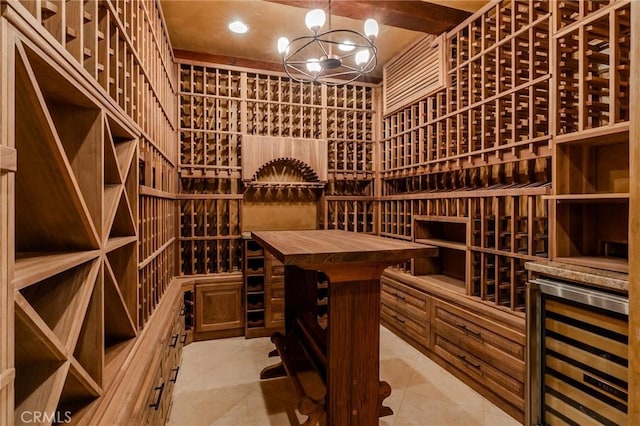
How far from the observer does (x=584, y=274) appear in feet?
5.52

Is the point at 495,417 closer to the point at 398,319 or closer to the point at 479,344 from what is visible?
the point at 479,344

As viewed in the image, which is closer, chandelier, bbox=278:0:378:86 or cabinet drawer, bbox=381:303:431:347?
chandelier, bbox=278:0:378:86

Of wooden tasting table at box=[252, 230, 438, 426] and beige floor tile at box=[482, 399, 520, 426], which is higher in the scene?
wooden tasting table at box=[252, 230, 438, 426]

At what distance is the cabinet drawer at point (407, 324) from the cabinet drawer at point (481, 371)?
15 centimetres

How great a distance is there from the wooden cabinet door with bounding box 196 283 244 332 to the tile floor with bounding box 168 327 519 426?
12.0 inches

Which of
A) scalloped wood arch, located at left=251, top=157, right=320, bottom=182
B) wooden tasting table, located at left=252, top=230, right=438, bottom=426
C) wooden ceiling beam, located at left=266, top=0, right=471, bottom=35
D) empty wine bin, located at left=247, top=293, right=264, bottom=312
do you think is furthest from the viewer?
scalloped wood arch, located at left=251, top=157, right=320, bottom=182

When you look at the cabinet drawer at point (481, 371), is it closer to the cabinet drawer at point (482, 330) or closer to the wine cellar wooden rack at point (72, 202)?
the cabinet drawer at point (482, 330)

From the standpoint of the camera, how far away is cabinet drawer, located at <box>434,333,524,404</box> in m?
2.13

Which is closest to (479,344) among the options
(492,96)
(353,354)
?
(353,354)

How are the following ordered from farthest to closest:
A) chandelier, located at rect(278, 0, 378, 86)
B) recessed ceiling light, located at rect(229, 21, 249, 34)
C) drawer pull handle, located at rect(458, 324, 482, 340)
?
1. recessed ceiling light, located at rect(229, 21, 249, 34)
2. drawer pull handle, located at rect(458, 324, 482, 340)
3. chandelier, located at rect(278, 0, 378, 86)

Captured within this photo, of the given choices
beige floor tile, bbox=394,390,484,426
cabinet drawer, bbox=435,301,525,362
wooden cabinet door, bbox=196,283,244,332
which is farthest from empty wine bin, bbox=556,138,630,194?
wooden cabinet door, bbox=196,283,244,332

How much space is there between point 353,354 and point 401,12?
2761mm

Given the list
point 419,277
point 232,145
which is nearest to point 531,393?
point 419,277

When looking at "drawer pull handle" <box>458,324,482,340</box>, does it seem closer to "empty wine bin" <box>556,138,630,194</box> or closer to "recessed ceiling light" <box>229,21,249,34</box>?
"empty wine bin" <box>556,138,630,194</box>
